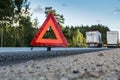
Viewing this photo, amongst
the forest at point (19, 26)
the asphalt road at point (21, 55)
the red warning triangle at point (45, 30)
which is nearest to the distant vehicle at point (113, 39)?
the forest at point (19, 26)

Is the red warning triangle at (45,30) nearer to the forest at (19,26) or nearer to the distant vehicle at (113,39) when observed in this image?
the forest at (19,26)

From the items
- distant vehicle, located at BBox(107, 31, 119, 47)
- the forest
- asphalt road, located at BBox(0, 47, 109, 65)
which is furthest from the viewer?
distant vehicle, located at BBox(107, 31, 119, 47)

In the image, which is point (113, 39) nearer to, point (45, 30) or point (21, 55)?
point (21, 55)

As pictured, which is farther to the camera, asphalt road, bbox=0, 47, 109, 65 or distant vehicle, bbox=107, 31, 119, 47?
distant vehicle, bbox=107, 31, 119, 47

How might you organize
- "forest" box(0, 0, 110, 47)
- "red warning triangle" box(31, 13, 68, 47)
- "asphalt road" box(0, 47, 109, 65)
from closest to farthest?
"asphalt road" box(0, 47, 109, 65), "red warning triangle" box(31, 13, 68, 47), "forest" box(0, 0, 110, 47)

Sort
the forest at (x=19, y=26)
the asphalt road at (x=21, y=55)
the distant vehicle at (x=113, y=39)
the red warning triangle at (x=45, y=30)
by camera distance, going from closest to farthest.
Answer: the asphalt road at (x=21, y=55)
the red warning triangle at (x=45, y=30)
the forest at (x=19, y=26)
the distant vehicle at (x=113, y=39)

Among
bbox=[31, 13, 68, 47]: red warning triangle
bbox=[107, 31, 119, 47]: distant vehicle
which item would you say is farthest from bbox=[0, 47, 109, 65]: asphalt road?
bbox=[107, 31, 119, 47]: distant vehicle

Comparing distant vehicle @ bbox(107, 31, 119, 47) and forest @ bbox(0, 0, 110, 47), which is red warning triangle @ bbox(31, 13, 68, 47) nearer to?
forest @ bbox(0, 0, 110, 47)

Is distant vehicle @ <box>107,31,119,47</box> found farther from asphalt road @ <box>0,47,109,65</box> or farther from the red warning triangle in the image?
the red warning triangle

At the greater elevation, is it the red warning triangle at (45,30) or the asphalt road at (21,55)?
the red warning triangle at (45,30)

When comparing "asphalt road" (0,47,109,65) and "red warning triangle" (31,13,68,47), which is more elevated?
"red warning triangle" (31,13,68,47)

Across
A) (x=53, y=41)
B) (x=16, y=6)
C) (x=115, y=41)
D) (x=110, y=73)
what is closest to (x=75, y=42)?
(x=115, y=41)

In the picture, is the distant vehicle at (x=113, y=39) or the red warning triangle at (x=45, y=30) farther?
the distant vehicle at (x=113, y=39)

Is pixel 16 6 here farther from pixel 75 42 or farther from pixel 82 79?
pixel 75 42
